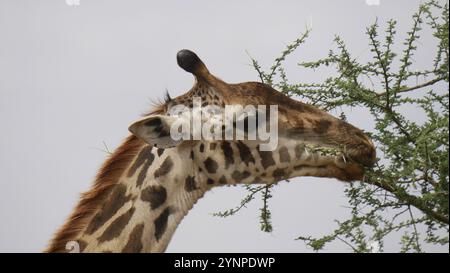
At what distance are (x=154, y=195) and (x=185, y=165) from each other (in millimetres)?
367

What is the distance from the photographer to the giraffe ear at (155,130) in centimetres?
556

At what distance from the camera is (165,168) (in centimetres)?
592

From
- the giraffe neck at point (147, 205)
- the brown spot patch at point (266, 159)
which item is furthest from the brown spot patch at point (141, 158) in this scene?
the brown spot patch at point (266, 159)

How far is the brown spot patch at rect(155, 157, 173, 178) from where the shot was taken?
5.91 meters

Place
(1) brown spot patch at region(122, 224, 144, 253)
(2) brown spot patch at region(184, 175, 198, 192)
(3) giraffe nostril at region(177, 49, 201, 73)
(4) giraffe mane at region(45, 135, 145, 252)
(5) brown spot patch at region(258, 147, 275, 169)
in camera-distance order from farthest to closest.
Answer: (3) giraffe nostril at region(177, 49, 201, 73), (5) brown spot patch at region(258, 147, 275, 169), (2) brown spot patch at region(184, 175, 198, 192), (4) giraffe mane at region(45, 135, 145, 252), (1) brown spot patch at region(122, 224, 144, 253)

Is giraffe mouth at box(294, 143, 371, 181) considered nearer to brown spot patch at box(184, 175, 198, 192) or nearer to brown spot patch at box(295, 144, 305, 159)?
brown spot patch at box(295, 144, 305, 159)

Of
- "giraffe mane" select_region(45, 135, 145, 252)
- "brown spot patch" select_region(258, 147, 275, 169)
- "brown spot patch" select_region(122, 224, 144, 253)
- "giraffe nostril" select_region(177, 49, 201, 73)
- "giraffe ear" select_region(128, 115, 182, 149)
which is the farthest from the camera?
"giraffe nostril" select_region(177, 49, 201, 73)

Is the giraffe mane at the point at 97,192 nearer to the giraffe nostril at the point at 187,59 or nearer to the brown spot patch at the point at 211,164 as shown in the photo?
the brown spot patch at the point at 211,164

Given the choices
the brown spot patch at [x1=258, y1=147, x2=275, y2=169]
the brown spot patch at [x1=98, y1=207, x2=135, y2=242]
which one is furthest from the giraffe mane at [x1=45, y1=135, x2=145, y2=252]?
the brown spot patch at [x1=258, y1=147, x2=275, y2=169]

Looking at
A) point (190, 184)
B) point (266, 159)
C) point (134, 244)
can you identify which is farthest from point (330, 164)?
point (134, 244)

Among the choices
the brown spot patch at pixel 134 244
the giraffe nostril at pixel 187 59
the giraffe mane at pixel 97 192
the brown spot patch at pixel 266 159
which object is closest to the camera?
the brown spot patch at pixel 134 244

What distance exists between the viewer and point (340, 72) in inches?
233
